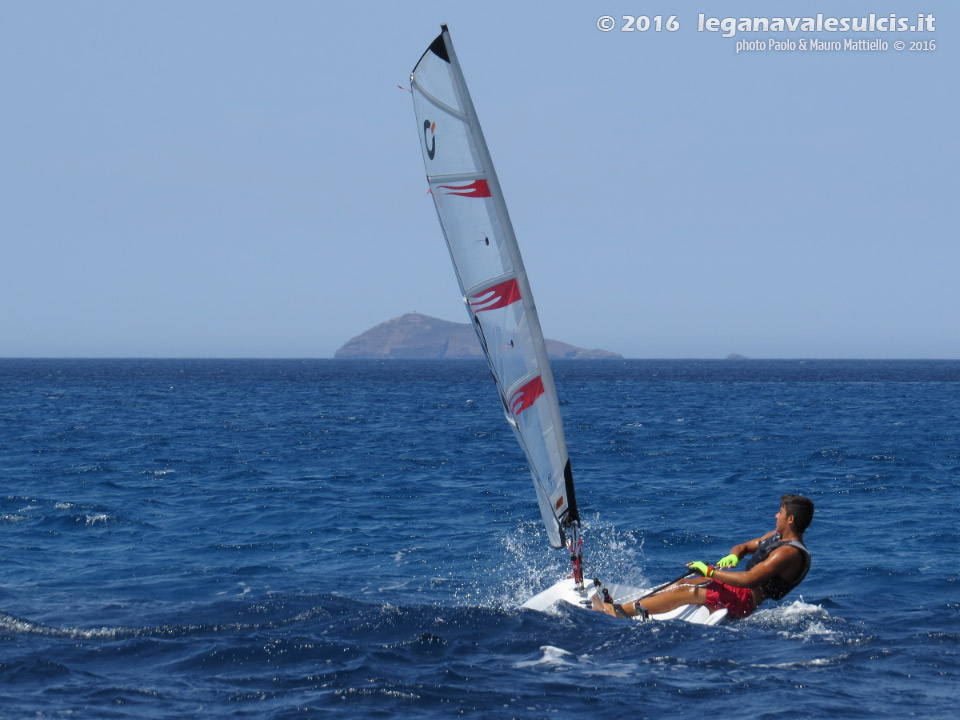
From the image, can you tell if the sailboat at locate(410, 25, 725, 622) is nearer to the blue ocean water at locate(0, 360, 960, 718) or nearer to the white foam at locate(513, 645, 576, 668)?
the white foam at locate(513, 645, 576, 668)

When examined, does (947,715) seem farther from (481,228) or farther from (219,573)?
(219,573)

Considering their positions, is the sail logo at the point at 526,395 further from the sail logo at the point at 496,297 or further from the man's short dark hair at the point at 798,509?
the man's short dark hair at the point at 798,509

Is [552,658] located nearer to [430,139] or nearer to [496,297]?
[496,297]

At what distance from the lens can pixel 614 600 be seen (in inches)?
488

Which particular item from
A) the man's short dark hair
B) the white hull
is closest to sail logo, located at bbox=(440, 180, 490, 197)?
the man's short dark hair

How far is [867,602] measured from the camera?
13.0 meters

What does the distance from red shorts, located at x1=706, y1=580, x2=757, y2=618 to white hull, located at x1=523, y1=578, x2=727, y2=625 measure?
3.2 inches

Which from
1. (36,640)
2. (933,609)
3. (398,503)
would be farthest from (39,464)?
(933,609)

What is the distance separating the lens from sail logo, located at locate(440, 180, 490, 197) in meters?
9.93

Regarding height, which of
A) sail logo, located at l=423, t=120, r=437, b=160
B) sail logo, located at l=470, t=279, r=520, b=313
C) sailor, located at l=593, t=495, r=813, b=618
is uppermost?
sail logo, located at l=423, t=120, r=437, b=160

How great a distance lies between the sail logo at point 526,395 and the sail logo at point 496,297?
98 centimetres

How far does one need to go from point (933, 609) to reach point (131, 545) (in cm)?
1325

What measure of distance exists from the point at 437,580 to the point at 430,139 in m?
7.57

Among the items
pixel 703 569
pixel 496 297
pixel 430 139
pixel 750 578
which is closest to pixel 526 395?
pixel 496 297
